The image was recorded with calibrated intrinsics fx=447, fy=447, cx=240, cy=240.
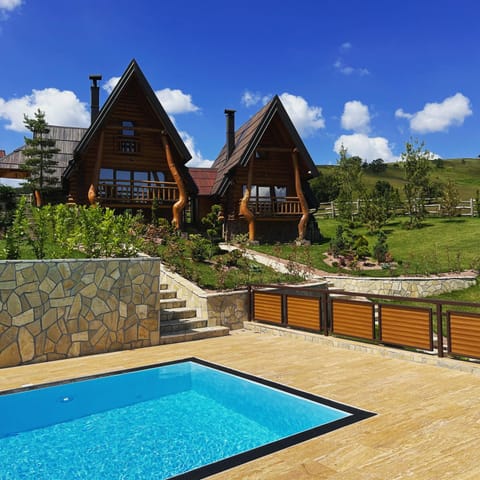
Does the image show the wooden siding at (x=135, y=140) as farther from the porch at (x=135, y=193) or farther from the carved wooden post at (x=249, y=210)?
the carved wooden post at (x=249, y=210)

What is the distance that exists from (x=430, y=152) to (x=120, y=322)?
26898mm

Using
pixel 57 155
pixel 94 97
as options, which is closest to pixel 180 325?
pixel 94 97

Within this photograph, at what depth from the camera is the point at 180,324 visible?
1058 centimetres

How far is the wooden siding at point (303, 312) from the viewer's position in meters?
9.90

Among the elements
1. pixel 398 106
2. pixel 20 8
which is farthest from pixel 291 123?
pixel 20 8

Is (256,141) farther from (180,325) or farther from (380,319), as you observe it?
(380,319)

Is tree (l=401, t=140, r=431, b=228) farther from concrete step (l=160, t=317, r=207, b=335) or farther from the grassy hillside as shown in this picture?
the grassy hillside

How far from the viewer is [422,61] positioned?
1586 cm

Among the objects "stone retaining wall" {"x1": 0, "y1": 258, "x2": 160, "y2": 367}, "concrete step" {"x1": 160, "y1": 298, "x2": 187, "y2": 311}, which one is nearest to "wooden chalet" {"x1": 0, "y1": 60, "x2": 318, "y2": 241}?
"concrete step" {"x1": 160, "y1": 298, "x2": 187, "y2": 311}

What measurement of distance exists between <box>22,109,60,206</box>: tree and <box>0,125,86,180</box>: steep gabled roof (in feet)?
2.07

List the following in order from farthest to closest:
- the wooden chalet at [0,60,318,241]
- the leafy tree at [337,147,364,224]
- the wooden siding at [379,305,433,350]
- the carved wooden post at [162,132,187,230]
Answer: the leafy tree at [337,147,364,224] < the carved wooden post at [162,132,187,230] < the wooden chalet at [0,60,318,241] < the wooden siding at [379,305,433,350]

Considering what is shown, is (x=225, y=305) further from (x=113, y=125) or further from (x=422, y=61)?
(x=113, y=125)

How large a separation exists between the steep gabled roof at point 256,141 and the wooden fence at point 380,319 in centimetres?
1163

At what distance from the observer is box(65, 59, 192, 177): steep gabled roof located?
20266 mm
